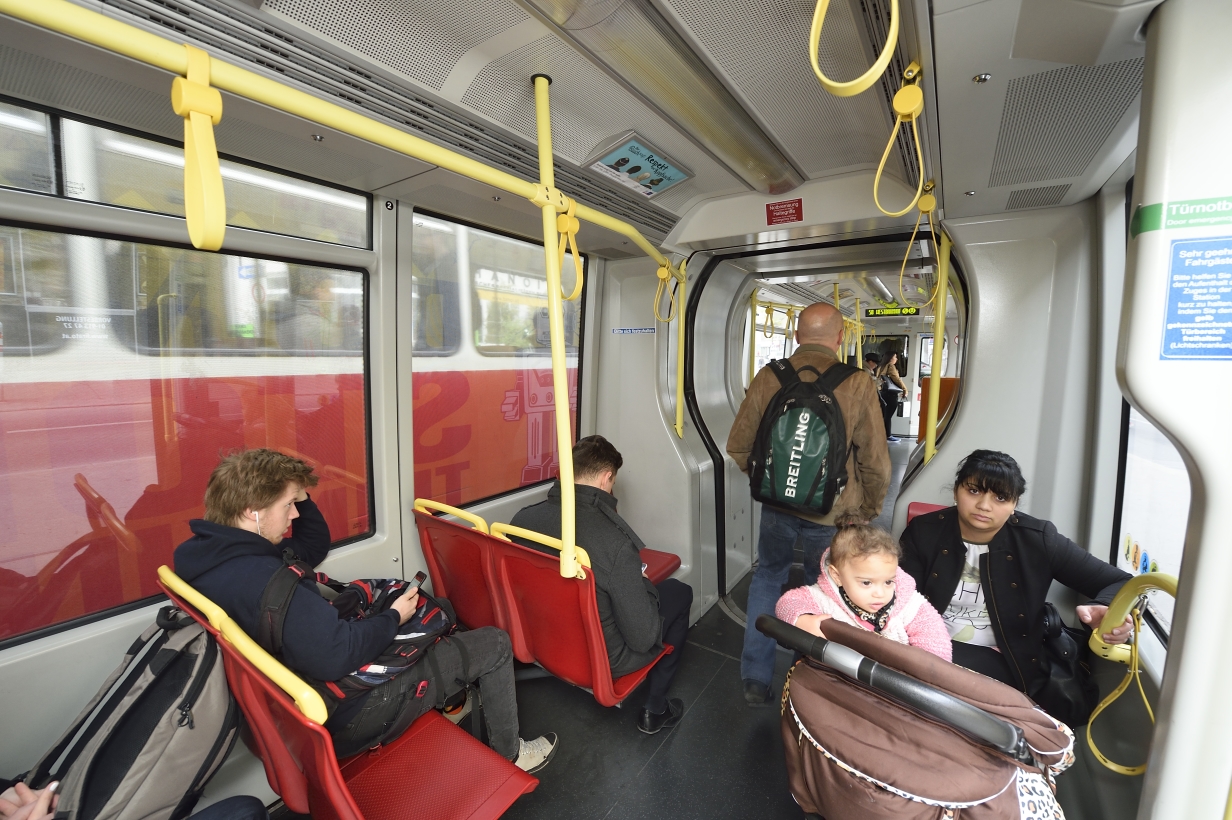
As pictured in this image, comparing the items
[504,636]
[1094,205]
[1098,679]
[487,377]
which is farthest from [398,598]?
[1094,205]

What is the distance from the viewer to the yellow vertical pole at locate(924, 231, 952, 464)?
249 cm

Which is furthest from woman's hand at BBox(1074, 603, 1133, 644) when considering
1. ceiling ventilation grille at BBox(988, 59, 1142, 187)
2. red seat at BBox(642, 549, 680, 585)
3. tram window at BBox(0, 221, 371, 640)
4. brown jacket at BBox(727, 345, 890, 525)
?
tram window at BBox(0, 221, 371, 640)

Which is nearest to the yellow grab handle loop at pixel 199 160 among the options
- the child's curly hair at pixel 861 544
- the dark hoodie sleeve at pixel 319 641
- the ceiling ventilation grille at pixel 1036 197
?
the dark hoodie sleeve at pixel 319 641

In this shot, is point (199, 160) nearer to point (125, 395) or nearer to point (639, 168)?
point (125, 395)

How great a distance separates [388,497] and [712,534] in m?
2.28

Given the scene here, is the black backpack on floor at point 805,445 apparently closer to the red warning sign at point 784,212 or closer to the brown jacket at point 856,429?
the brown jacket at point 856,429

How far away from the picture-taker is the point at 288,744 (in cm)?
148

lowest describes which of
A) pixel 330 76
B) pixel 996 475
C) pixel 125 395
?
pixel 996 475

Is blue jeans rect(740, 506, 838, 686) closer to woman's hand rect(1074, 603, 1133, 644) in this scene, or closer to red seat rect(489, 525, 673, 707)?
red seat rect(489, 525, 673, 707)

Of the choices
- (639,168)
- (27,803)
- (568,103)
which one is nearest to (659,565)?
(639,168)

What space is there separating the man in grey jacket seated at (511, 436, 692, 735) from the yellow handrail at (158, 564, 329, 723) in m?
0.99

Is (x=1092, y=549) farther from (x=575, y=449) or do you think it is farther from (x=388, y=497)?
(x=388, y=497)

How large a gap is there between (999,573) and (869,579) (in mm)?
692

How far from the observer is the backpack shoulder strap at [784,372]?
8.73 ft
